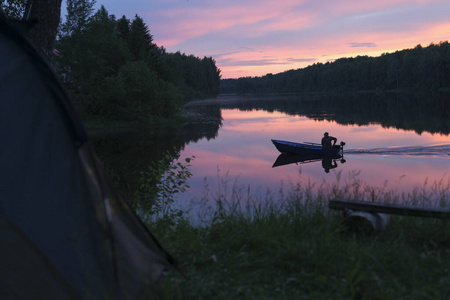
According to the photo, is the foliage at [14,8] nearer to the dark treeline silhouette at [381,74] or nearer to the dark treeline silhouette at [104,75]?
the dark treeline silhouette at [104,75]

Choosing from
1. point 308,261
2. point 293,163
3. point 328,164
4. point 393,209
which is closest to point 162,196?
point 393,209

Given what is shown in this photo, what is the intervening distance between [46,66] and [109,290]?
2.14m

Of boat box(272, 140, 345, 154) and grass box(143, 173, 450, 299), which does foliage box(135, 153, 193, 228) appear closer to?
grass box(143, 173, 450, 299)

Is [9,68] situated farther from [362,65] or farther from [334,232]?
[362,65]

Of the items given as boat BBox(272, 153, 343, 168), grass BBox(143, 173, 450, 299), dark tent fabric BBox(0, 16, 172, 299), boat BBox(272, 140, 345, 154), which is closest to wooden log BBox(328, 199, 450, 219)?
grass BBox(143, 173, 450, 299)

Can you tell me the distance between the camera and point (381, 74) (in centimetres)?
12744

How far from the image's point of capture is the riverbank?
3.43m

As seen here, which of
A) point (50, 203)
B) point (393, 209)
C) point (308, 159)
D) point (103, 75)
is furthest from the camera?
point (103, 75)

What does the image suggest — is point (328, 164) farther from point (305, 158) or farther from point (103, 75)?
point (103, 75)

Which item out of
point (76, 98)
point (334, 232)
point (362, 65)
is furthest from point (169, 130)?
point (362, 65)

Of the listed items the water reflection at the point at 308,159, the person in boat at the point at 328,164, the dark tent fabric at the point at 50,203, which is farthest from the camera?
the water reflection at the point at 308,159

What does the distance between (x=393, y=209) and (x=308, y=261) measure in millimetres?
1582

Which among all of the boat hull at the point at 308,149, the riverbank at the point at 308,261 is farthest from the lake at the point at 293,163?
the riverbank at the point at 308,261

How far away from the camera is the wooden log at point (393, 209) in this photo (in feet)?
15.1
